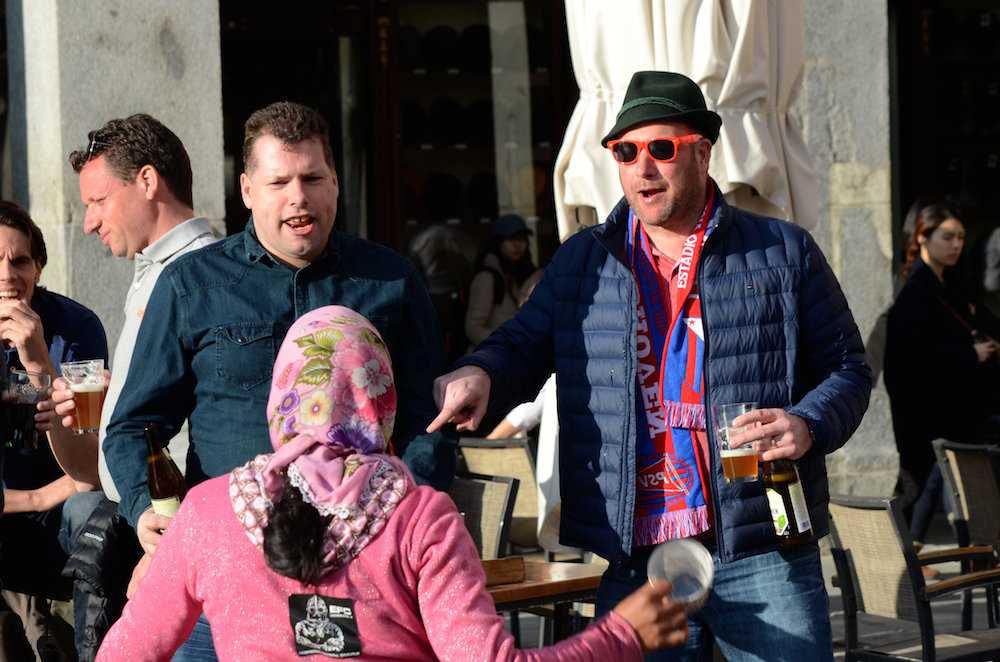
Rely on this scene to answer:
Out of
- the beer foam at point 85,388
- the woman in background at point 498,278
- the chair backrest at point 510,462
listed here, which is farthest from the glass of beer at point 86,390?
the woman in background at point 498,278

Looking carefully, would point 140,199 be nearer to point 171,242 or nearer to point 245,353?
point 171,242

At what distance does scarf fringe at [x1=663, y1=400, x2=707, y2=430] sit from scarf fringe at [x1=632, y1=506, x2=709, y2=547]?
198 mm

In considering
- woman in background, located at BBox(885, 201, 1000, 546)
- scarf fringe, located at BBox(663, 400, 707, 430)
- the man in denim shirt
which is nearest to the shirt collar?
the man in denim shirt

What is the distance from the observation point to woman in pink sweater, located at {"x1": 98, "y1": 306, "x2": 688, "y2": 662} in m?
2.31

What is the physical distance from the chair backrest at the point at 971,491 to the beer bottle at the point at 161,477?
358cm

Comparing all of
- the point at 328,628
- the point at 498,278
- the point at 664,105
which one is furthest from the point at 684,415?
the point at 498,278

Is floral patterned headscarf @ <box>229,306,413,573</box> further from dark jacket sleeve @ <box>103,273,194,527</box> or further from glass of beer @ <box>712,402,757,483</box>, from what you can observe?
glass of beer @ <box>712,402,757,483</box>

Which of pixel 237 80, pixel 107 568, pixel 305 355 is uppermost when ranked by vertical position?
pixel 237 80

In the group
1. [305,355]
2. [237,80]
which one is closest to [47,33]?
[237,80]

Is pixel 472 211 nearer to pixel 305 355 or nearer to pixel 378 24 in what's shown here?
pixel 378 24

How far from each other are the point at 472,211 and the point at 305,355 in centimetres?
760

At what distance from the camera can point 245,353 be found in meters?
3.14

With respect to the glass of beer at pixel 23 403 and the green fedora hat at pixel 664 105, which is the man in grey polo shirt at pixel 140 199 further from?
the green fedora hat at pixel 664 105

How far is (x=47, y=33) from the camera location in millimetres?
6910
